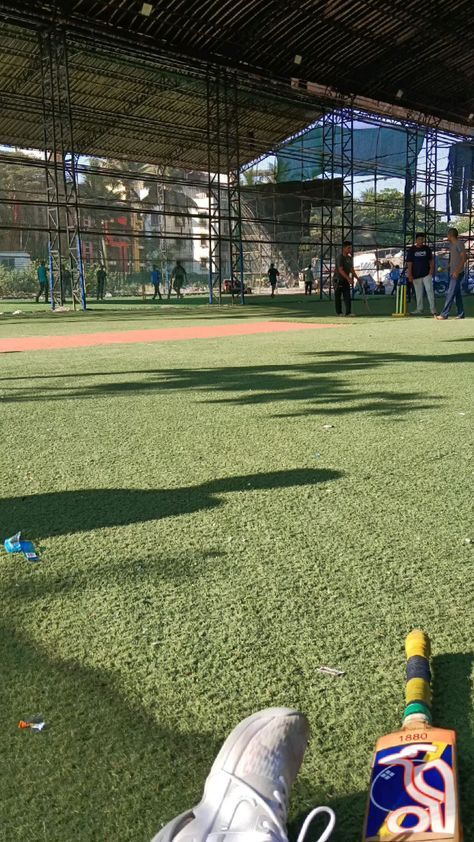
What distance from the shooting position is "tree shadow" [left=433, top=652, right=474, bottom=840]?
1091mm

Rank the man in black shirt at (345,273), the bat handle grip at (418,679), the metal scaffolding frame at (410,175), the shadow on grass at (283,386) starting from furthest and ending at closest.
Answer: the metal scaffolding frame at (410,175) → the man in black shirt at (345,273) → the shadow on grass at (283,386) → the bat handle grip at (418,679)

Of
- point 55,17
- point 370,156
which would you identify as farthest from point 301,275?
point 55,17

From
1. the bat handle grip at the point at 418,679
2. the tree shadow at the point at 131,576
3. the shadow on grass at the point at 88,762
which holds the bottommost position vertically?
the shadow on grass at the point at 88,762

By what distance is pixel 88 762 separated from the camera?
3.89ft

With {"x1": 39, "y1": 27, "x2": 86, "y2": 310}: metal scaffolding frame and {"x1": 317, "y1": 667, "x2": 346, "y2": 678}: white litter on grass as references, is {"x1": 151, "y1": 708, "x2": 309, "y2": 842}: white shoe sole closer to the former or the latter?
{"x1": 317, "y1": 667, "x2": 346, "y2": 678}: white litter on grass

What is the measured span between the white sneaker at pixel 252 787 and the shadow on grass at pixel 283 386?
3.12 m

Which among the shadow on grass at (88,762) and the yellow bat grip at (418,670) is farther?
the yellow bat grip at (418,670)

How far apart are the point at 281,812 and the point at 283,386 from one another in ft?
14.3

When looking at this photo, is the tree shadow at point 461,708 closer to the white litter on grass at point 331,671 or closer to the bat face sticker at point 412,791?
the bat face sticker at point 412,791

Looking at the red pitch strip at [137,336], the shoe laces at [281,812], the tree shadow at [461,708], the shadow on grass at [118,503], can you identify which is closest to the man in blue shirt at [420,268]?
the red pitch strip at [137,336]

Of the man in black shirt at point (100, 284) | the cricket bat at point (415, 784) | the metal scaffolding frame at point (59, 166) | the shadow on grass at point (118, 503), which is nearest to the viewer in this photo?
the cricket bat at point (415, 784)

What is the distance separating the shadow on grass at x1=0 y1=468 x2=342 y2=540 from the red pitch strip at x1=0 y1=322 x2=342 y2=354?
6.32m

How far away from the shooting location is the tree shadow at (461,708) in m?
1.09

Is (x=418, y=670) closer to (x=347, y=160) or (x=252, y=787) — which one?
(x=252, y=787)
